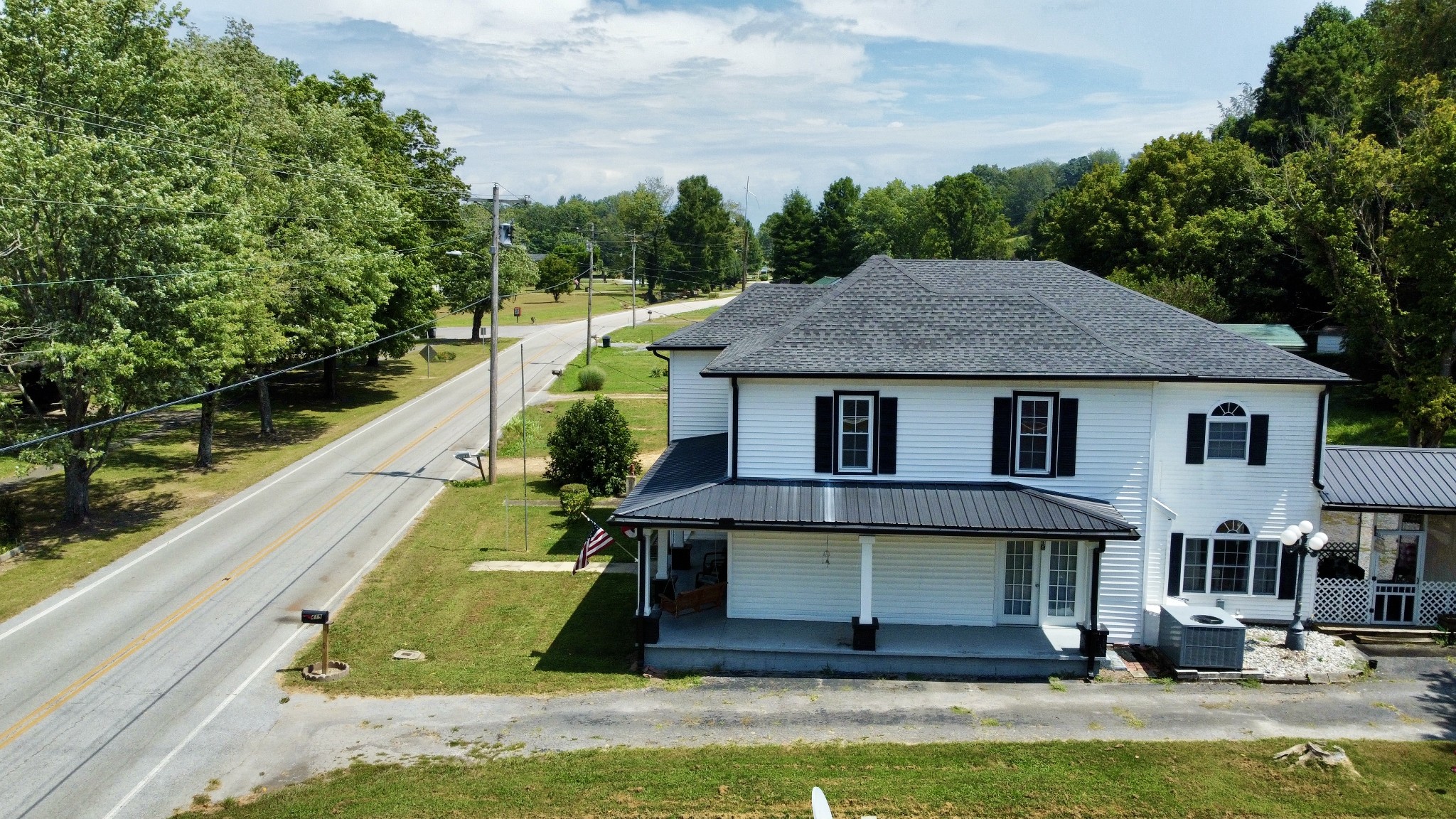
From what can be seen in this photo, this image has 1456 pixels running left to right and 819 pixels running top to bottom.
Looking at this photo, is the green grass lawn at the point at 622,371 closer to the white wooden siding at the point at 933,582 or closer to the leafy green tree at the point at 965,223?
the white wooden siding at the point at 933,582

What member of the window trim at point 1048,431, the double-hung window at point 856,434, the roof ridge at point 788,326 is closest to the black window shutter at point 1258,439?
the window trim at point 1048,431

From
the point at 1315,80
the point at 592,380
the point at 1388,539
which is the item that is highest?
the point at 1315,80

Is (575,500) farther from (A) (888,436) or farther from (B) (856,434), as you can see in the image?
(A) (888,436)

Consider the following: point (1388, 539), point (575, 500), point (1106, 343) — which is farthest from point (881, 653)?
point (575, 500)

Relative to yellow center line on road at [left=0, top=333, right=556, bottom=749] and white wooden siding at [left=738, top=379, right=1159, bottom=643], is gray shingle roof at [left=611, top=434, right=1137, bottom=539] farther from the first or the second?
yellow center line on road at [left=0, top=333, right=556, bottom=749]

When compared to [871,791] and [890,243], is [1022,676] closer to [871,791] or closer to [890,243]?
[871,791]

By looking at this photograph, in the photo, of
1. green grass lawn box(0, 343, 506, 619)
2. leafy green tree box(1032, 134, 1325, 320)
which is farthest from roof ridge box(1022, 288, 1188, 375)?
leafy green tree box(1032, 134, 1325, 320)
